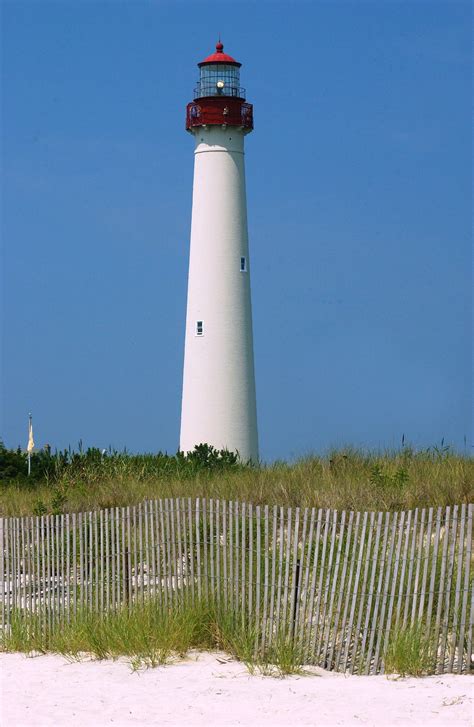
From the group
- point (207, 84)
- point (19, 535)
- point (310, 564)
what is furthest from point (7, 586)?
point (207, 84)

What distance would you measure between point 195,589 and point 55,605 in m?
2.48

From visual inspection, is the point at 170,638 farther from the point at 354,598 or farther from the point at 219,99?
the point at 219,99

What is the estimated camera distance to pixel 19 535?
49.9 ft

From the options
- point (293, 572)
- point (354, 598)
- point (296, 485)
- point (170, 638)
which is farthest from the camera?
point (296, 485)

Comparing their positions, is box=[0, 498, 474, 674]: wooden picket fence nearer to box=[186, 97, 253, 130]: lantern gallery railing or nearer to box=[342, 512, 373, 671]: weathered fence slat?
box=[342, 512, 373, 671]: weathered fence slat

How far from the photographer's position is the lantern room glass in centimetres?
2961

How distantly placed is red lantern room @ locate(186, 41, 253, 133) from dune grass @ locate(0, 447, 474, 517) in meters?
10.2

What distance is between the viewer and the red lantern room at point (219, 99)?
29031 mm

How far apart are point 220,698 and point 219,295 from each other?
18684 millimetres

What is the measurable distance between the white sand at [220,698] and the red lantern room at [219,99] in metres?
19.5

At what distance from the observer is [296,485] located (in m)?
15.8

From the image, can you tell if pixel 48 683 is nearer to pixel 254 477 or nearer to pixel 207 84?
pixel 254 477

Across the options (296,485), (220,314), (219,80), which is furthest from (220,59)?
(296,485)

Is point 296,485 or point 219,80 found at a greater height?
point 219,80
